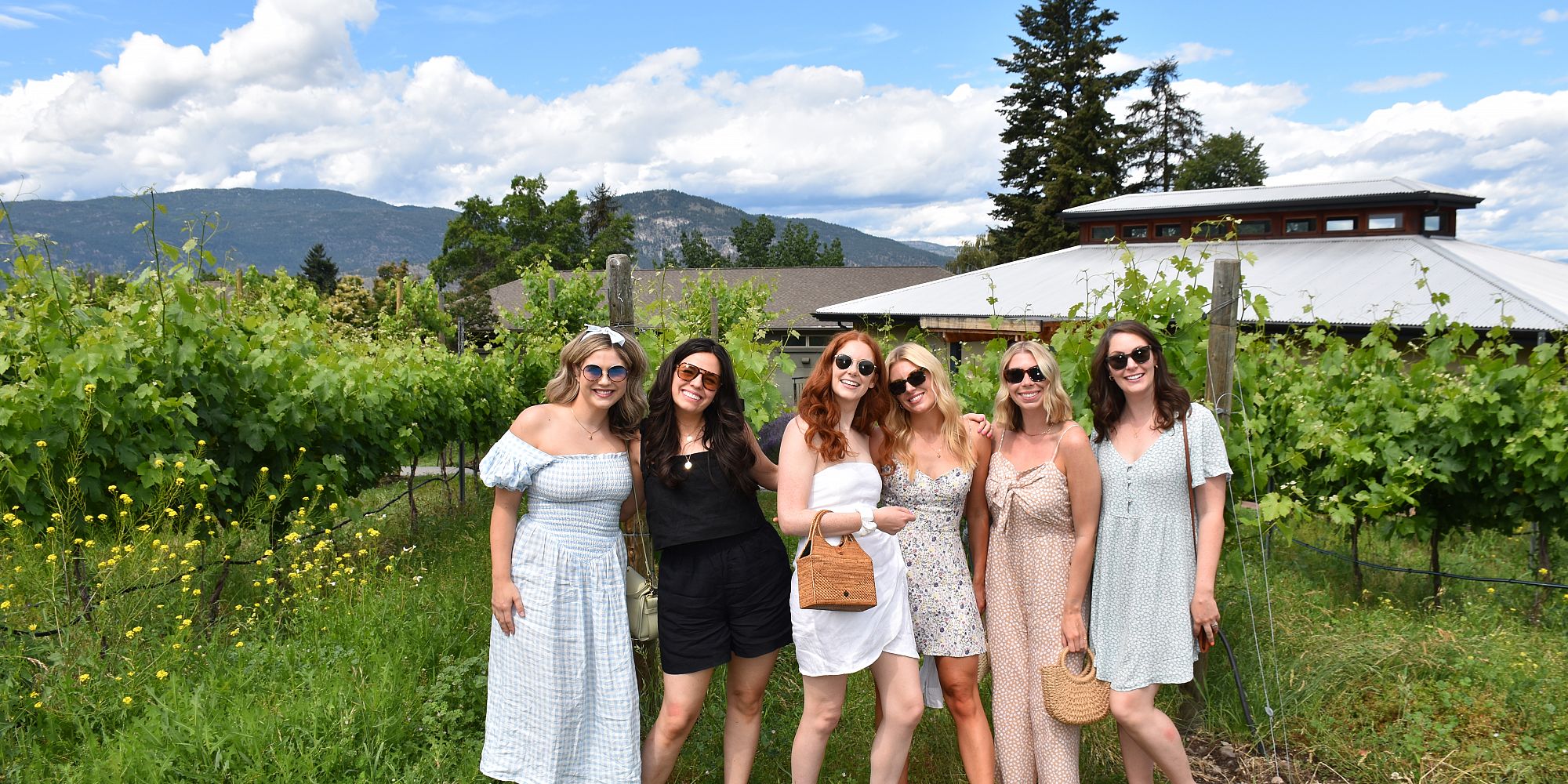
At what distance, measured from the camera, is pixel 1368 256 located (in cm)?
1731

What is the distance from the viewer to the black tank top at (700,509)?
2770mm

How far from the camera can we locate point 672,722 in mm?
2828

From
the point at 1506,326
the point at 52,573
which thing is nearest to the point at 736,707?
the point at 52,573

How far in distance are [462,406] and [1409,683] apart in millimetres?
6546

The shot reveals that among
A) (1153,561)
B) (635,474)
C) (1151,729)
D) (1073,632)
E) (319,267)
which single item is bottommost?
(1151,729)

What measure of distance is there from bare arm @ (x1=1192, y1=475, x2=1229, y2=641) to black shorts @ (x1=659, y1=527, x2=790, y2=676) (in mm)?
1268

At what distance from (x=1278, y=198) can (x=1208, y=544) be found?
19.6 metres

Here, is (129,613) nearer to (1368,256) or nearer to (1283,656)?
(1283,656)

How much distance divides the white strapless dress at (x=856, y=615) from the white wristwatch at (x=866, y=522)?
0.7 inches

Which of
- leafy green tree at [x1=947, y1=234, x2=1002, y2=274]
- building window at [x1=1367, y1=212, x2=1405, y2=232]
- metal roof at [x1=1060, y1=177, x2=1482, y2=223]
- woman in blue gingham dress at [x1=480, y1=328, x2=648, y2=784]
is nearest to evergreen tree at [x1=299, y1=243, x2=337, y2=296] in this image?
leafy green tree at [x1=947, y1=234, x2=1002, y2=274]

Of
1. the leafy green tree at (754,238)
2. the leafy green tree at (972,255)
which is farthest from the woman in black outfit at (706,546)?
the leafy green tree at (754,238)

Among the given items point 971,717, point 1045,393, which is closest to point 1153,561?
point 1045,393

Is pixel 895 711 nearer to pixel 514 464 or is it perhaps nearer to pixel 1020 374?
pixel 1020 374

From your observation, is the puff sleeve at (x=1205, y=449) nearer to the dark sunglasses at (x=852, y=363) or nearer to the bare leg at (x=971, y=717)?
the bare leg at (x=971, y=717)
